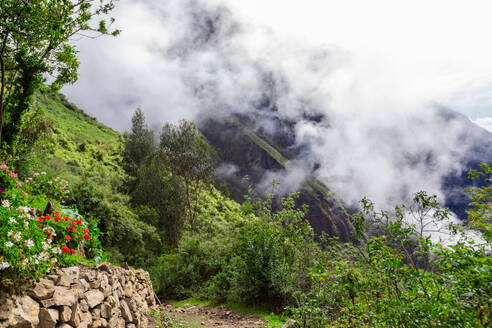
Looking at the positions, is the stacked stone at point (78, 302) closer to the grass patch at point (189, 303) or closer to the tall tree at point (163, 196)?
the grass patch at point (189, 303)

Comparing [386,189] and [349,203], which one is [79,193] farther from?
[386,189]

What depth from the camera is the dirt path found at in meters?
8.72

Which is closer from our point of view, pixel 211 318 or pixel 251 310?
pixel 211 318

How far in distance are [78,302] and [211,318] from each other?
6724mm

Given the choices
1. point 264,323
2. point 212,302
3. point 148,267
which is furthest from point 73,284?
point 148,267

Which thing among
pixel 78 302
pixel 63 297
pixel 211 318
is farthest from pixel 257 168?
pixel 63 297

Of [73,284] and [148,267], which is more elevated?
[73,284]

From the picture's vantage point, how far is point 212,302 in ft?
40.3

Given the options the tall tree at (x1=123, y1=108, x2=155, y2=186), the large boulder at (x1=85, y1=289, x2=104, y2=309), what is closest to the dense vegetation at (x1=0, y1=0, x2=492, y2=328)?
the large boulder at (x1=85, y1=289, x2=104, y2=309)

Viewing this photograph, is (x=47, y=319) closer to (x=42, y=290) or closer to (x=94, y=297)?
(x=42, y=290)

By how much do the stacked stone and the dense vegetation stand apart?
0.30m

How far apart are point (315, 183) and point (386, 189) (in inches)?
1331

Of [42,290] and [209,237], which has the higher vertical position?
[42,290]

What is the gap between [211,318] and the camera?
10047 mm
